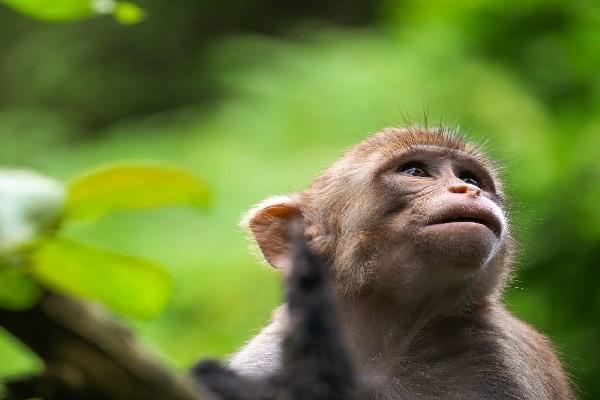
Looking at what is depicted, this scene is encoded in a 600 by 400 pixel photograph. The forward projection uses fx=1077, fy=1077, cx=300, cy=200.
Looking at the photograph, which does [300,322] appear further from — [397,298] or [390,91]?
[390,91]

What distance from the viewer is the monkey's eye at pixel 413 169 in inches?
195

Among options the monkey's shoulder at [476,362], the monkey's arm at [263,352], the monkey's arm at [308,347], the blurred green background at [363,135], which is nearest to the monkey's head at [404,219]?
the monkey's shoulder at [476,362]

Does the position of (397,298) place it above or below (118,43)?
below

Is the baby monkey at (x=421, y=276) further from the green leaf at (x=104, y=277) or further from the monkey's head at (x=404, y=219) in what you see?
the green leaf at (x=104, y=277)

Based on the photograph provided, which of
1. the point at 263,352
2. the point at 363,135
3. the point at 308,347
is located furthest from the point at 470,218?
the point at 363,135

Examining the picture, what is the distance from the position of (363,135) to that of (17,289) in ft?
22.4

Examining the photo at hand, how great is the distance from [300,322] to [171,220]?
24.0 ft

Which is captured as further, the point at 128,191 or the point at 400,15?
the point at 400,15

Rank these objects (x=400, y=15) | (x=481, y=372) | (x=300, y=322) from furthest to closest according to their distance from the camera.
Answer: (x=400, y=15)
(x=481, y=372)
(x=300, y=322)

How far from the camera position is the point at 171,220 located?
9.09 metres

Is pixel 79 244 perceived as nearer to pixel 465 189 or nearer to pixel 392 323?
pixel 465 189

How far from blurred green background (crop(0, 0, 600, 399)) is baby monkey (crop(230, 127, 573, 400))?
0.97m

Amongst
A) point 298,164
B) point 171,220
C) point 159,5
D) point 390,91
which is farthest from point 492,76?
point 159,5

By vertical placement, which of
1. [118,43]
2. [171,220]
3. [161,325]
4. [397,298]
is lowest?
[397,298]
